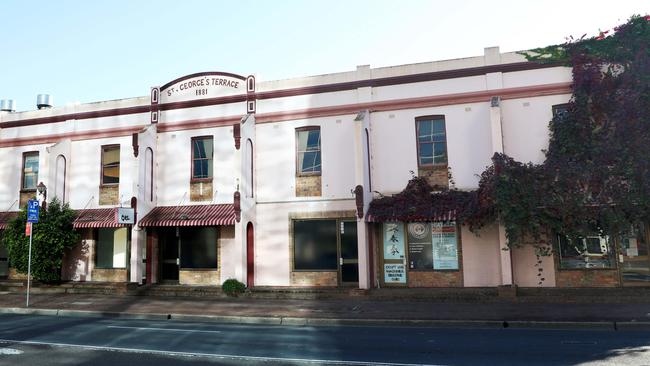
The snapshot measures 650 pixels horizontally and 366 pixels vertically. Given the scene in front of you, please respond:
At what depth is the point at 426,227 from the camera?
16.8m

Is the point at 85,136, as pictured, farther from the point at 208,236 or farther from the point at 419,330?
the point at 419,330

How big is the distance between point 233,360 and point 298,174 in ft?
34.5

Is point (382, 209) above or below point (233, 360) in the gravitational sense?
above

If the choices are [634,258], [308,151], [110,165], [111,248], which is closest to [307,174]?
[308,151]

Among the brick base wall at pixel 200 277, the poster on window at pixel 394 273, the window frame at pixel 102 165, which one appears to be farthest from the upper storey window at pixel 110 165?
the poster on window at pixel 394 273

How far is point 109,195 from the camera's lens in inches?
802

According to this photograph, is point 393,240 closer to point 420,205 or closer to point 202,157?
point 420,205

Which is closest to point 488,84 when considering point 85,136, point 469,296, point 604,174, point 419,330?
point 604,174

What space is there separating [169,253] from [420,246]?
33.3 feet

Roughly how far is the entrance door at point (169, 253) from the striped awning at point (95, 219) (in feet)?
5.52

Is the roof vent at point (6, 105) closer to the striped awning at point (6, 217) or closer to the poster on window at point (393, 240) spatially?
the striped awning at point (6, 217)

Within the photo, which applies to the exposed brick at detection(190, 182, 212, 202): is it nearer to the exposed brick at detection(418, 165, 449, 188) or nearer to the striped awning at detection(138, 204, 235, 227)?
the striped awning at detection(138, 204, 235, 227)

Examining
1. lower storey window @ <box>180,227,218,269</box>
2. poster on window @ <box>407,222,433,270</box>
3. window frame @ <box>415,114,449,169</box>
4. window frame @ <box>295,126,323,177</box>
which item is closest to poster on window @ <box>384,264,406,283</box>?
poster on window @ <box>407,222,433,270</box>

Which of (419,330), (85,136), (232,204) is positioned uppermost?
(85,136)
